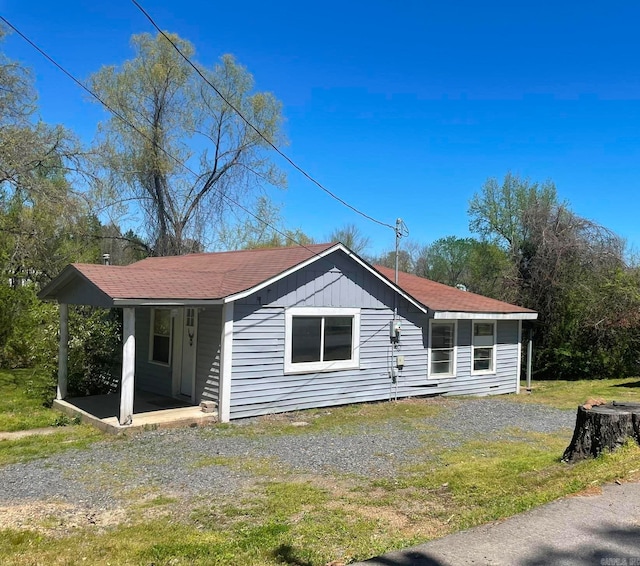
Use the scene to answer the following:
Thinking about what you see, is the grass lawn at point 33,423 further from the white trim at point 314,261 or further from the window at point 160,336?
the white trim at point 314,261

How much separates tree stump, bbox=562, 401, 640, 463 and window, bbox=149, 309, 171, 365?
27.0ft

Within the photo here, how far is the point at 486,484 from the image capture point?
6.08 m

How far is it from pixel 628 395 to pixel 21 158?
57.9 ft

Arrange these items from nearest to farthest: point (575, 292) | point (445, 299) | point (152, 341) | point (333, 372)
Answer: point (333, 372) → point (152, 341) → point (445, 299) → point (575, 292)

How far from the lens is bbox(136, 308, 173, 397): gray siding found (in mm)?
11922

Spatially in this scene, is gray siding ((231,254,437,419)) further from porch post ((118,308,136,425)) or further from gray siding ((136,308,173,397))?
gray siding ((136,308,173,397))

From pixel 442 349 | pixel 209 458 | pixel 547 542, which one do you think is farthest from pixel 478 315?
pixel 547 542

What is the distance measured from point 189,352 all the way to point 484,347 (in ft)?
27.3

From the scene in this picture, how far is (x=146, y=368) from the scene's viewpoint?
1259cm

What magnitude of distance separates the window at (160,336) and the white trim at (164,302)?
7.39 ft

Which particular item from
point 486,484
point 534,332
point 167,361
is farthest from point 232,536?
point 534,332

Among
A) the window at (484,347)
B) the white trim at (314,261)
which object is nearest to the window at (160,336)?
the white trim at (314,261)

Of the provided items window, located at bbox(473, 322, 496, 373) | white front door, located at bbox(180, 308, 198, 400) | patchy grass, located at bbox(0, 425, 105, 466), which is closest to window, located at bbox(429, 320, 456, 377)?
window, located at bbox(473, 322, 496, 373)

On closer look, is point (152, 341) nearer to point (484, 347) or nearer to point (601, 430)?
point (484, 347)
